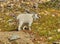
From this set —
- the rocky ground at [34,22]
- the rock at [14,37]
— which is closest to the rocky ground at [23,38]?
the rocky ground at [34,22]

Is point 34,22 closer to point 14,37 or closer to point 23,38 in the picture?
point 23,38

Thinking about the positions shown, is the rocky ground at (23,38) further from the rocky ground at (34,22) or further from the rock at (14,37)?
the rock at (14,37)

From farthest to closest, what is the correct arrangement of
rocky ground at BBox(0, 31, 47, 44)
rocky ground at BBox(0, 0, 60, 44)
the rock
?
rocky ground at BBox(0, 0, 60, 44), the rock, rocky ground at BBox(0, 31, 47, 44)

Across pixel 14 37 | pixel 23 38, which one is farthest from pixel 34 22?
pixel 14 37

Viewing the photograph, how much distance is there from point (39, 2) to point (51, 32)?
21.0 feet

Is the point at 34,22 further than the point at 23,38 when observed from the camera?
Yes

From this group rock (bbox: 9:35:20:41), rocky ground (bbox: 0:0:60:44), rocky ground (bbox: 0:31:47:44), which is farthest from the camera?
rocky ground (bbox: 0:0:60:44)

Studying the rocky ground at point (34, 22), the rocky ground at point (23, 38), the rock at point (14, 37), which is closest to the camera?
the rocky ground at point (23, 38)

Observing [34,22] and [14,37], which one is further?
[34,22]

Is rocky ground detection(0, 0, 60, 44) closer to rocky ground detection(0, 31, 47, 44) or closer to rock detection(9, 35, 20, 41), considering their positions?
rocky ground detection(0, 31, 47, 44)

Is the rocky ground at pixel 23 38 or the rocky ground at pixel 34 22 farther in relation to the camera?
the rocky ground at pixel 34 22

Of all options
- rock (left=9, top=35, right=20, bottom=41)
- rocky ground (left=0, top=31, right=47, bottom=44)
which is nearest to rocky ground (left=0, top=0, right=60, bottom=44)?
rocky ground (left=0, top=31, right=47, bottom=44)

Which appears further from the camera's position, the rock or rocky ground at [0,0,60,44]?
rocky ground at [0,0,60,44]

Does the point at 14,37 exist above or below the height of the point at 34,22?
above
